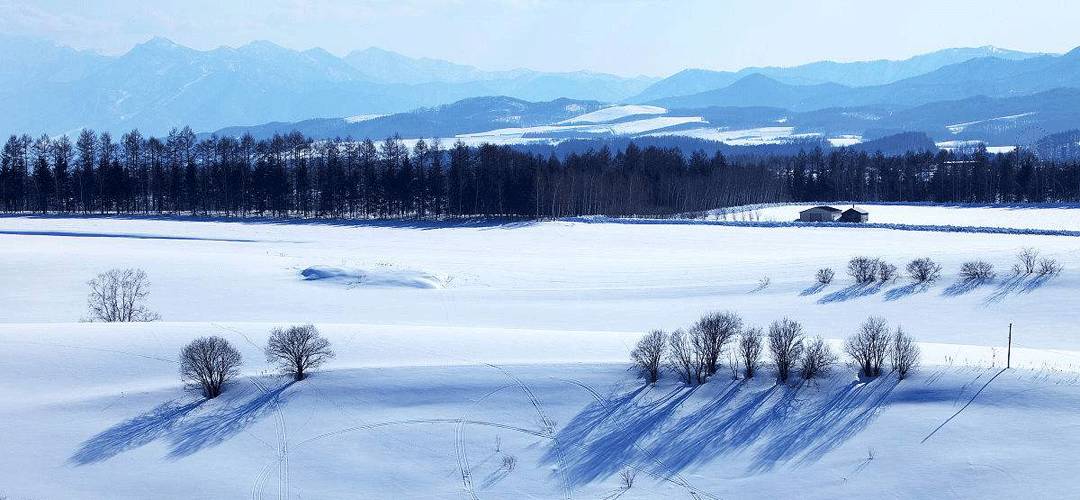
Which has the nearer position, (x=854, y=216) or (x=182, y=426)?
(x=182, y=426)

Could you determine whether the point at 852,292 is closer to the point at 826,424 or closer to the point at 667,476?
the point at 826,424

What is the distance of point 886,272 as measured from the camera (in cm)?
5166

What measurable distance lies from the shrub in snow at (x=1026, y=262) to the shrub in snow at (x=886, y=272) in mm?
6640

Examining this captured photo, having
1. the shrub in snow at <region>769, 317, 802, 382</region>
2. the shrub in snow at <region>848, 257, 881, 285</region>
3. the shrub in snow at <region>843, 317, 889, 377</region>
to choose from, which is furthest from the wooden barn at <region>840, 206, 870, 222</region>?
the shrub in snow at <region>769, 317, 802, 382</region>

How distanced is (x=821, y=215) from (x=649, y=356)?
2738 inches

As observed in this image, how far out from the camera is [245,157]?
12775cm

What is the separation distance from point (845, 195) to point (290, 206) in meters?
83.1

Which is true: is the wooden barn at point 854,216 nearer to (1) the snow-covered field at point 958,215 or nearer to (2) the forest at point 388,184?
(1) the snow-covered field at point 958,215

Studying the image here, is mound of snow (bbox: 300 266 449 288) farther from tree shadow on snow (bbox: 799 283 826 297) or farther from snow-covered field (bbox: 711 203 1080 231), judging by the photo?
snow-covered field (bbox: 711 203 1080 231)

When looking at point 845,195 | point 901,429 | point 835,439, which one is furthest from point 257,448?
point 845,195

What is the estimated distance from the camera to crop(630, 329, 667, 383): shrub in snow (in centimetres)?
3128

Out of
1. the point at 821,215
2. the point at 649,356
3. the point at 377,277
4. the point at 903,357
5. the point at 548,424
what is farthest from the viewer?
the point at 821,215

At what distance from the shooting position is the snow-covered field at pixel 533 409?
25219 millimetres

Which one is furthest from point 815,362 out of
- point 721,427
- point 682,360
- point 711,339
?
point 721,427
